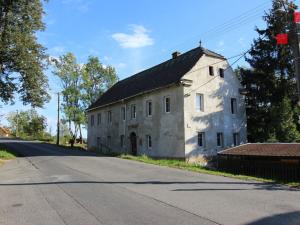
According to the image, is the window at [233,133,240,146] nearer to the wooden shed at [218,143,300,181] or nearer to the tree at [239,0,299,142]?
the tree at [239,0,299,142]

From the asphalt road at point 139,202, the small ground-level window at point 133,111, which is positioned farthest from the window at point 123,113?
the asphalt road at point 139,202

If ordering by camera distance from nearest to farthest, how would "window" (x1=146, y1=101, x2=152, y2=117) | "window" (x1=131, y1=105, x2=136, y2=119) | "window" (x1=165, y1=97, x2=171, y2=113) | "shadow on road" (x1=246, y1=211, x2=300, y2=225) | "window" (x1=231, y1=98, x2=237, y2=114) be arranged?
1. "shadow on road" (x1=246, y1=211, x2=300, y2=225)
2. "window" (x1=165, y1=97, x2=171, y2=113)
3. "window" (x1=146, y1=101, x2=152, y2=117)
4. "window" (x1=231, y1=98, x2=237, y2=114)
5. "window" (x1=131, y1=105, x2=136, y2=119)

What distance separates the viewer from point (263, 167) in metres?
22.3

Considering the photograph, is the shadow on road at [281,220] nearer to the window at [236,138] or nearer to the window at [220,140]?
the window at [220,140]

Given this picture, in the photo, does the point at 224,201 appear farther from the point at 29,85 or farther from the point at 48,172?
the point at 29,85

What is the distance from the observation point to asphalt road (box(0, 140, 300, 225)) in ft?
27.6

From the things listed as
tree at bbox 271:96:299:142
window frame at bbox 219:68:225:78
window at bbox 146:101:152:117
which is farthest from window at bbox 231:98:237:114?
window at bbox 146:101:152:117

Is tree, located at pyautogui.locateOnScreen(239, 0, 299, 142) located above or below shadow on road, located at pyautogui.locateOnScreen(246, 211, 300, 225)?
above

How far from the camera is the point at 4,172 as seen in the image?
18.8m

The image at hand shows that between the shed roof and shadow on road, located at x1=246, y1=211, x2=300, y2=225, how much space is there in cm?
1233

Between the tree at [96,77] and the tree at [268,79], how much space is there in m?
32.4

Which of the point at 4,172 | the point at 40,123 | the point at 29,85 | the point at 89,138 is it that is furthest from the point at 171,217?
the point at 40,123

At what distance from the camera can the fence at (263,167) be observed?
67.0ft

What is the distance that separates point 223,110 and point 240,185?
1788 cm
